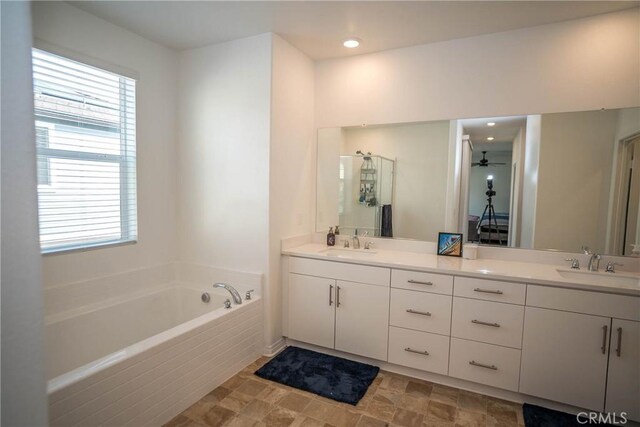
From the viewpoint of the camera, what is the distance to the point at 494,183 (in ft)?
8.61

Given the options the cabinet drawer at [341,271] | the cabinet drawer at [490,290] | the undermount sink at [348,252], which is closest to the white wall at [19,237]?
the cabinet drawer at [341,271]

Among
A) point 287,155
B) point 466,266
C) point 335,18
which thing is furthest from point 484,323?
point 335,18

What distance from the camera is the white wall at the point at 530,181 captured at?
2490 mm

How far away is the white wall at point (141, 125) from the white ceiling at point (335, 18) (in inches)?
4.9

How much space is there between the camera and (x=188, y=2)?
2184mm

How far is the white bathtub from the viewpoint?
1.61 meters

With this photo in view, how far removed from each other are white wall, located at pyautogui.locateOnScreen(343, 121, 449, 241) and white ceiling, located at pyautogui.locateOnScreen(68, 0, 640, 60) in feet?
2.32

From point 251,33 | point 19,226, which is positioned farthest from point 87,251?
point 251,33

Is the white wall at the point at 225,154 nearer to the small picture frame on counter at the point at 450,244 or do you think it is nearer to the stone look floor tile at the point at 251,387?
the stone look floor tile at the point at 251,387

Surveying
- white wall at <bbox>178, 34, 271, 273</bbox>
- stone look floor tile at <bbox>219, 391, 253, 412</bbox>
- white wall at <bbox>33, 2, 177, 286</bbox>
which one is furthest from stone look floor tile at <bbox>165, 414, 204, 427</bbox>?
white wall at <bbox>33, 2, 177, 286</bbox>

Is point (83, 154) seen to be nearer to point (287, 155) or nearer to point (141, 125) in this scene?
point (141, 125)

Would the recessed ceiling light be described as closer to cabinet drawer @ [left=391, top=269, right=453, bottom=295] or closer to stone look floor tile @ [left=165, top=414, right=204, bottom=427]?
cabinet drawer @ [left=391, top=269, right=453, bottom=295]

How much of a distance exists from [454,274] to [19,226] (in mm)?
2230

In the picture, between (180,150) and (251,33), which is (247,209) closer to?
(180,150)
